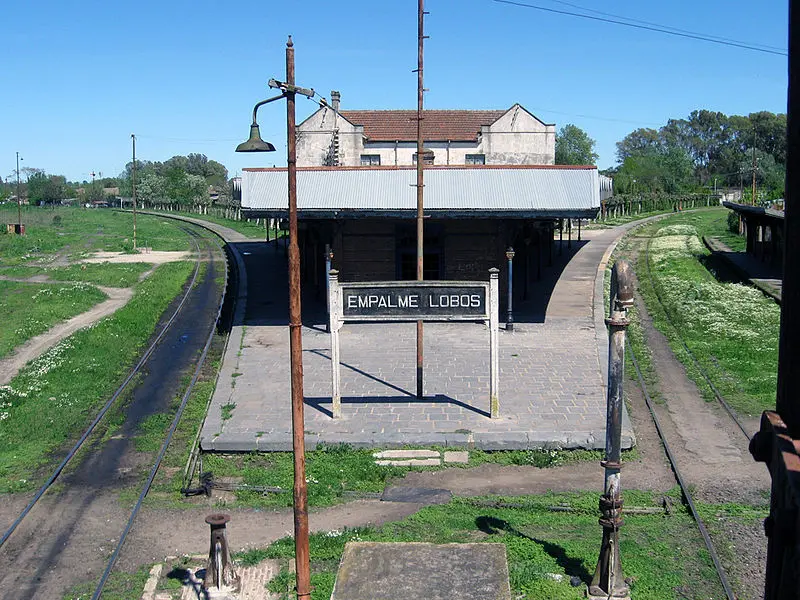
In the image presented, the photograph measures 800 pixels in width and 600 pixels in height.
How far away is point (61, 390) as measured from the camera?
17.2m

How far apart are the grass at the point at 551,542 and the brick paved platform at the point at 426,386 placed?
2.40 metres

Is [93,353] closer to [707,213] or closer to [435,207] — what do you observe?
[435,207]

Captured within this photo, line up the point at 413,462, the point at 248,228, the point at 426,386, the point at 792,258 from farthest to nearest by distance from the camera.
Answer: the point at 248,228, the point at 426,386, the point at 413,462, the point at 792,258

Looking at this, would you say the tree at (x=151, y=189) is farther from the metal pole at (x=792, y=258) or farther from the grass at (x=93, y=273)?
the metal pole at (x=792, y=258)

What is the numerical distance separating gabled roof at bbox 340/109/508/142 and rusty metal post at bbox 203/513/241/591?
4037 centimetres

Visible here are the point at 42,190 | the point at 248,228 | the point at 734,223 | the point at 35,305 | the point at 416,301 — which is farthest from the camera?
the point at 42,190

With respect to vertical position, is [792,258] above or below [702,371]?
above

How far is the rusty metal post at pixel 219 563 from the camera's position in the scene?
8.49m

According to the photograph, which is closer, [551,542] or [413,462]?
[551,542]

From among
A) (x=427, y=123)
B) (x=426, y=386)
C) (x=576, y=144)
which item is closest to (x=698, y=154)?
(x=576, y=144)

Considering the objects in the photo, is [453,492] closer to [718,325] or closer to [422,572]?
[422,572]

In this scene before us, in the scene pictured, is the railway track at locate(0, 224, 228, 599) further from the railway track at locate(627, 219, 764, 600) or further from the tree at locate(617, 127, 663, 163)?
the tree at locate(617, 127, 663, 163)

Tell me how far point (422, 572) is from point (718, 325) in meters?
18.0

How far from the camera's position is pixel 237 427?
14.0 meters
